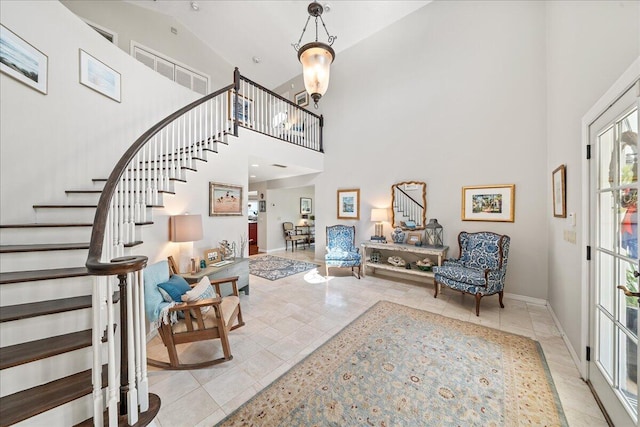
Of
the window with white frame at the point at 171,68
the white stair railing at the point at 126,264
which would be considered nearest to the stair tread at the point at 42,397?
the white stair railing at the point at 126,264

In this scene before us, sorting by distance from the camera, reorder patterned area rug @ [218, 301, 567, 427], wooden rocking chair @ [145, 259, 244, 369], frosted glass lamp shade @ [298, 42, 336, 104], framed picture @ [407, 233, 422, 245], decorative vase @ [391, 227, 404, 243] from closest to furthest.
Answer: patterned area rug @ [218, 301, 567, 427] → wooden rocking chair @ [145, 259, 244, 369] → frosted glass lamp shade @ [298, 42, 336, 104] → framed picture @ [407, 233, 422, 245] → decorative vase @ [391, 227, 404, 243]

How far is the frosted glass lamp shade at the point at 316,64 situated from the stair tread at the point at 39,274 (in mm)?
2360

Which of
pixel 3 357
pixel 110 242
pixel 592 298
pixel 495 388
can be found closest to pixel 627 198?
pixel 592 298

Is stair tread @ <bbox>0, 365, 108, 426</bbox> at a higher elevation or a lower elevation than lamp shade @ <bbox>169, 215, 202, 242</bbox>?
lower

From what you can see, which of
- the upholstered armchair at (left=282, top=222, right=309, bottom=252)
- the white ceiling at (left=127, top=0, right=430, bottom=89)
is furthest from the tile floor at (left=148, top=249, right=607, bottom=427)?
the white ceiling at (left=127, top=0, right=430, bottom=89)

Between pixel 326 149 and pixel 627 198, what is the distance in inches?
199

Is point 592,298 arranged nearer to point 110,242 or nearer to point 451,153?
point 451,153

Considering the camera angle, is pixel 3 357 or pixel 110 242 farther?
pixel 110 242

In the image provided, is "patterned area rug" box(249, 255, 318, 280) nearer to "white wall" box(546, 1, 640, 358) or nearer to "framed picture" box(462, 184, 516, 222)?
"framed picture" box(462, 184, 516, 222)

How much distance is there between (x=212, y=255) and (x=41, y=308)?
2.10m

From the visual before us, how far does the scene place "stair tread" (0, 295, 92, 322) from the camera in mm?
1280

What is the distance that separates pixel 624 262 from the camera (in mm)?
1441

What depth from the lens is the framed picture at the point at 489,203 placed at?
3.56 meters

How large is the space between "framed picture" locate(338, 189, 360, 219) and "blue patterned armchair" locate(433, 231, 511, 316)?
2.19m
